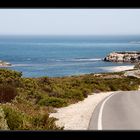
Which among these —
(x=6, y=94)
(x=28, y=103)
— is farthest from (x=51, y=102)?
(x=6, y=94)

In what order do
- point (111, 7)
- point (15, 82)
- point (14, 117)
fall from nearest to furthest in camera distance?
point (111, 7), point (14, 117), point (15, 82)

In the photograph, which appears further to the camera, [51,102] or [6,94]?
[51,102]

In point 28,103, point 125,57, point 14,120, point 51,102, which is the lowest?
point 125,57

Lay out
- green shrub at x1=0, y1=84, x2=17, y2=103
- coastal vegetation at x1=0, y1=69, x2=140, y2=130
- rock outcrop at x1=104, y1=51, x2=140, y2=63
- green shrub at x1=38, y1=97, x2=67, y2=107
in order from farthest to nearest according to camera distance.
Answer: rock outcrop at x1=104, y1=51, x2=140, y2=63, green shrub at x1=38, y1=97, x2=67, y2=107, green shrub at x1=0, y1=84, x2=17, y2=103, coastal vegetation at x1=0, y1=69, x2=140, y2=130

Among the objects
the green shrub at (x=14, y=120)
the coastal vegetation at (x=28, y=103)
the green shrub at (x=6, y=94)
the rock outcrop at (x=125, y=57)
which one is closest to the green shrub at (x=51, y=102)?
the coastal vegetation at (x=28, y=103)

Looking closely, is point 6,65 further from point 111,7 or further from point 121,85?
point 111,7

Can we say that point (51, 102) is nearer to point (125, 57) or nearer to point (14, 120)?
point (14, 120)

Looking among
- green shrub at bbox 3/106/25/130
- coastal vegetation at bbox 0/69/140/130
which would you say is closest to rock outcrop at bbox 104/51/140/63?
coastal vegetation at bbox 0/69/140/130

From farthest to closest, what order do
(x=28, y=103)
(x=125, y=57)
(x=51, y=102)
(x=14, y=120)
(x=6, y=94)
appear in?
(x=125, y=57), (x=51, y=102), (x=28, y=103), (x=6, y=94), (x=14, y=120)

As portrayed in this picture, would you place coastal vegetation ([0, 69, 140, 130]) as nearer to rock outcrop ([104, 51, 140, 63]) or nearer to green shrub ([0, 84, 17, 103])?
green shrub ([0, 84, 17, 103])
